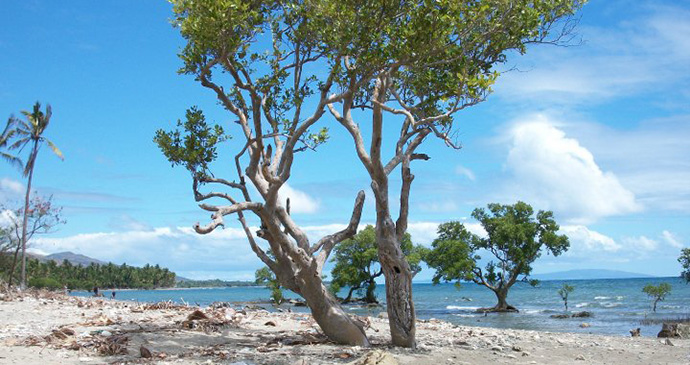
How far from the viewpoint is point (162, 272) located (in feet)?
527

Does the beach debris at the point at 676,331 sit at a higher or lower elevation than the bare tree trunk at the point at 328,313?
lower

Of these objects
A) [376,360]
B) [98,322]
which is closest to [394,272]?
[376,360]

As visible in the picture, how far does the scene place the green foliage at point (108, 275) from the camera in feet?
391

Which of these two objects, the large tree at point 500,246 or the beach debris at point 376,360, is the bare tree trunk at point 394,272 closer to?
the beach debris at point 376,360

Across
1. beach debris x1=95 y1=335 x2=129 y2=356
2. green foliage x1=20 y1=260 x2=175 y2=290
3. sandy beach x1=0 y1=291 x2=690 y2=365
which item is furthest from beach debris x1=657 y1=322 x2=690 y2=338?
green foliage x1=20 y1=260 x2=175 y2=290

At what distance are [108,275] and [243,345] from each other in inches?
5717

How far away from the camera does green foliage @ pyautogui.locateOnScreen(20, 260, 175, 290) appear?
4690 inches

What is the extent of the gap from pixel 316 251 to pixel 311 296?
37.1 inches

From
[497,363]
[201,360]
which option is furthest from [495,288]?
[201,360]

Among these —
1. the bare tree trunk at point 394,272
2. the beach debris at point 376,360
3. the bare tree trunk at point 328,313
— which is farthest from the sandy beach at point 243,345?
the bare tree trunk at point 394,272

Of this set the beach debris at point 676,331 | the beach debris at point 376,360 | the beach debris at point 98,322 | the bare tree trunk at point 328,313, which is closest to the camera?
the beach debris at point 376,360

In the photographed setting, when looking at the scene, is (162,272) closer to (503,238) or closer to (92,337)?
(503,238)

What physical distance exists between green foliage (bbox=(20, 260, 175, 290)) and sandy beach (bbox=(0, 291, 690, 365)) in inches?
3951

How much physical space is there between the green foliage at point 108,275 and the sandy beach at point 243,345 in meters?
100
